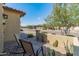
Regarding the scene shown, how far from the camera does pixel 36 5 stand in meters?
2.79

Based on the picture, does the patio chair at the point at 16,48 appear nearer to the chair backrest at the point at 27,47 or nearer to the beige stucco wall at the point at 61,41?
the chair backrest at the point at 27,47

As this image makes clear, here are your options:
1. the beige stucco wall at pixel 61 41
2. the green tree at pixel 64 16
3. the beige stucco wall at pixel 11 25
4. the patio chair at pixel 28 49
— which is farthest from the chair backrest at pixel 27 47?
the green tree at pixel 64 16

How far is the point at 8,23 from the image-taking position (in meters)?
2.83

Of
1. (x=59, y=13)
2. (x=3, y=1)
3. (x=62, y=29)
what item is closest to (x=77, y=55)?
(x=62, y=29)

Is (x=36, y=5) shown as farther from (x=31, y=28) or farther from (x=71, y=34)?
(x=71, y=34)

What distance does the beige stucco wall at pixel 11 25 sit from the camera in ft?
9.16

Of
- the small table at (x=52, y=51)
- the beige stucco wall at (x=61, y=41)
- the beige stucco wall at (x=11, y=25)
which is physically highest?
the beige stucco wall at (x=11, y=25)

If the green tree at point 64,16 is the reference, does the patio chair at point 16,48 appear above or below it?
below

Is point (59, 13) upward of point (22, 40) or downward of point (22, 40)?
upward

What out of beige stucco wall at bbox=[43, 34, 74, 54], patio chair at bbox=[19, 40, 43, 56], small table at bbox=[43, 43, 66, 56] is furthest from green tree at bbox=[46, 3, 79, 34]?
patio chair at bbox=[19, 40, 43, 56]

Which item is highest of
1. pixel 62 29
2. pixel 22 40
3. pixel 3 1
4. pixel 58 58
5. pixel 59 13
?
pixel 3 1

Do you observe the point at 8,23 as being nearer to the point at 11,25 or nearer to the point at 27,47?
the point at 11,25

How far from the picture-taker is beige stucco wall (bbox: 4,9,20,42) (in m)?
2.79

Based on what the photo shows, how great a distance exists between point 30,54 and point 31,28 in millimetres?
439
